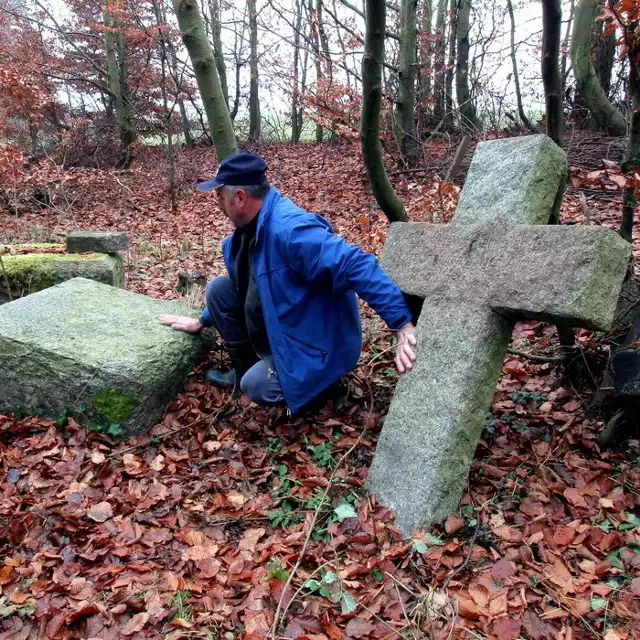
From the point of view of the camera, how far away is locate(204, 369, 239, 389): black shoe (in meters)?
3.59

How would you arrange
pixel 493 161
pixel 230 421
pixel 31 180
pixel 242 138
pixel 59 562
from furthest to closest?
pixel 242 138, pixel 31 180, pixel 230 421, pixel 493 161, pixel 59 562

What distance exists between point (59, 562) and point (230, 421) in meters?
1.25

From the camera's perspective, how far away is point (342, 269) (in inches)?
104

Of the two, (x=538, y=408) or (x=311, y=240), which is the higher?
(x=311, y=240)

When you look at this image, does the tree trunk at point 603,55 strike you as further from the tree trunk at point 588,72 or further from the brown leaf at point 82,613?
the brown leaf at point 82,613

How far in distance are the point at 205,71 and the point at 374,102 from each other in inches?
86.5

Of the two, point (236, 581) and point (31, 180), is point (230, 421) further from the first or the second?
point (31, 180)

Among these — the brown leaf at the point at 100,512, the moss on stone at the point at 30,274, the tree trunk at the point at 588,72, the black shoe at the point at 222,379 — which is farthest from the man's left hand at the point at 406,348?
the tree trunk at the point at 588,72

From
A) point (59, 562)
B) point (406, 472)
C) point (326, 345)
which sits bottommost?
point (59, 562)

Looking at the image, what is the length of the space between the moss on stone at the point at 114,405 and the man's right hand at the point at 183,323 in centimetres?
65

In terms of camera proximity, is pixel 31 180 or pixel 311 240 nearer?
pixel 311 240

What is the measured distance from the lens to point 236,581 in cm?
223

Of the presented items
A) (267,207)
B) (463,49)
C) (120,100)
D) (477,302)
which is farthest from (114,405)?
Result: (463,49)

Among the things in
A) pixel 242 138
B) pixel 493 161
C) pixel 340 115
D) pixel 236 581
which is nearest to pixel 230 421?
pixel 236 581
